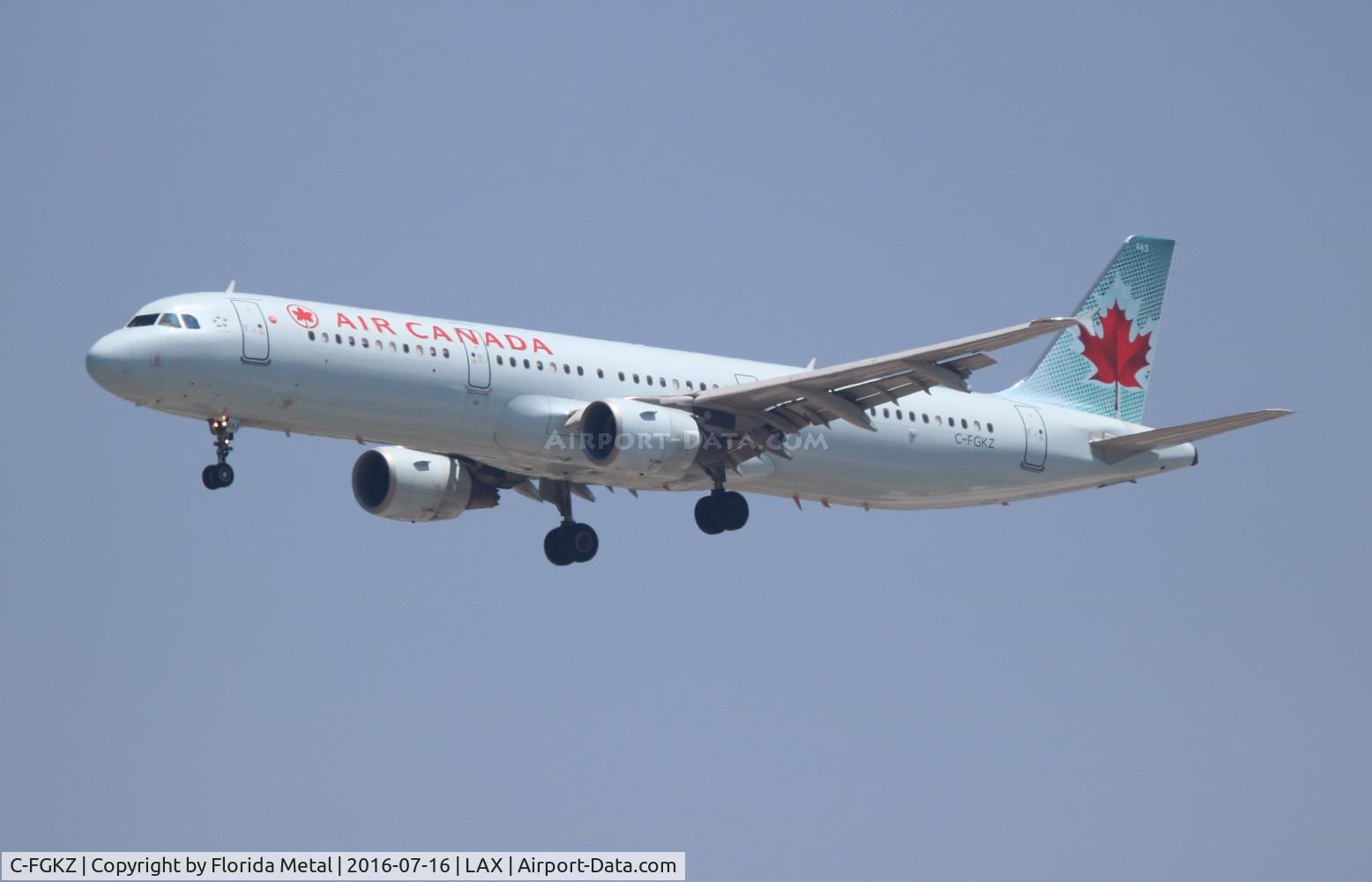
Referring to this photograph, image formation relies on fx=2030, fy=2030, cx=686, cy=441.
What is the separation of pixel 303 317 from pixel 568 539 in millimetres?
10300

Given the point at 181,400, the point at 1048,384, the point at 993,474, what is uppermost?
the point at 1048,384

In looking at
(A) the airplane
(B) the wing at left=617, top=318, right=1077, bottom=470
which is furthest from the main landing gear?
(B) the wing at left=617, top=318, right=1077, bottom=470

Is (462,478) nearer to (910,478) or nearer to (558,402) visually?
(558,402)

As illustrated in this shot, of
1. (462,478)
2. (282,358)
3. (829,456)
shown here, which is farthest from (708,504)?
(282,358)

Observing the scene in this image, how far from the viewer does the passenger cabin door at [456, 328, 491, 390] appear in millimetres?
40812

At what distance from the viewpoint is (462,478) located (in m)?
46.7

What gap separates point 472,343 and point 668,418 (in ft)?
14.4

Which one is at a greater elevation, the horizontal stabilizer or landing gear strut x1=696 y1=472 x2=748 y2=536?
the horizontal stabilizer

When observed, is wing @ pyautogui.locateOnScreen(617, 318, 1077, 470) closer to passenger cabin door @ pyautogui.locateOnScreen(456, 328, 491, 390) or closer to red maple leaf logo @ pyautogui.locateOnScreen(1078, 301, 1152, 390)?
passenger cabin door @ pyautogui.locateOnScreen(456, 328, 491, 390)

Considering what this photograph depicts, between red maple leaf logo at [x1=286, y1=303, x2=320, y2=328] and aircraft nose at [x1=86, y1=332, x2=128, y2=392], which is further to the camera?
red maple leaf logo at [x1=286, y1=303, x2=320, y2=328]

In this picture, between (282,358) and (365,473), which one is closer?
(282,358)

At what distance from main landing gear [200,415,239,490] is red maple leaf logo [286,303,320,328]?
2.30 metres

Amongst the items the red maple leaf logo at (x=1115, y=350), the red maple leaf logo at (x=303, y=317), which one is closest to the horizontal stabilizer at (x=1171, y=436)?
the red maple leaf logo at (x=1115, y=350)

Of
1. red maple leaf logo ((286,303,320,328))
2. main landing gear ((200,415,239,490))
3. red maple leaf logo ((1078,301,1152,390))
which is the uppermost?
red maple leaf logo ((1078,301,1152,390))
